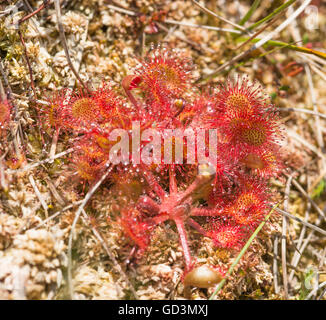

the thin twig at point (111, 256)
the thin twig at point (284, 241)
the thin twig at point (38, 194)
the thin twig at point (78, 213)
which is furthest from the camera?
the thin twig at point (284, 241)

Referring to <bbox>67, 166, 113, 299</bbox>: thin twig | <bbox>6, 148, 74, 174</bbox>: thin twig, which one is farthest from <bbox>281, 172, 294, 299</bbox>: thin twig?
<bbox>6, 148, 74, 174</bbox>: thin twig

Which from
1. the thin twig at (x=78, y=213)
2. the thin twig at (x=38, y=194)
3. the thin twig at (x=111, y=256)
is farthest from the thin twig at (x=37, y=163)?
the thin twig at (x=111, y=256)

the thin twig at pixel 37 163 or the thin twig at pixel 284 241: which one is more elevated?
the thin twig at pixel 37 163

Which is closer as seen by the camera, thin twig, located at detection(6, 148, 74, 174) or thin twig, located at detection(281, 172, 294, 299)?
thin twig, located at detection(6, 148, 74, 174)

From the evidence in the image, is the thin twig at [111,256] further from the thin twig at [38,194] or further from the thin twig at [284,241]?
the thin twig at [284,241]

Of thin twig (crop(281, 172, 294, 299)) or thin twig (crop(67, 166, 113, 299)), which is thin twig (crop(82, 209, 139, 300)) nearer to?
Result: thin twig (crop(67, 166, 113, 299))

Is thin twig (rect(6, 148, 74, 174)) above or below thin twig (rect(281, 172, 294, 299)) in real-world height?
above

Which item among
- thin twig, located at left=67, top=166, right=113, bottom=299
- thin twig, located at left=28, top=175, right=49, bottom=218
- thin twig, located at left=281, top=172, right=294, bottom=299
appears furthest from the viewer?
thin twig, located at left=281, top=172, right=294, bottom=299

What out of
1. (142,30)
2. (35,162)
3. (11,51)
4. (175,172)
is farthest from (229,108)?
(11,51)

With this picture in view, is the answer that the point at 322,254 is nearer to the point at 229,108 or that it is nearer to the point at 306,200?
the point at 306,200

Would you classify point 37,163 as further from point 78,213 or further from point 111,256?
point 111,256

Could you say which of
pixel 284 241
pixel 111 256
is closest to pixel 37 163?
pixel 111 256
